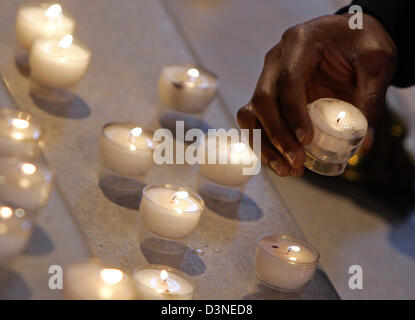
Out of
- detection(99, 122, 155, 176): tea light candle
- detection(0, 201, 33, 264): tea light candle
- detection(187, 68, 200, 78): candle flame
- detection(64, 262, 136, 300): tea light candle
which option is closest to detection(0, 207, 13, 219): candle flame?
detection(0, 201, 33, 264): tea light candle

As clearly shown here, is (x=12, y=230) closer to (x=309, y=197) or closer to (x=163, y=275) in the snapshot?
(x=163, y=275)

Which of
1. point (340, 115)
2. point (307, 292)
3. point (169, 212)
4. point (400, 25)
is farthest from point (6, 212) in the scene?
point (400, 25)

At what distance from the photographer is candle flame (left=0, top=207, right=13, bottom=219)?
1.15 m

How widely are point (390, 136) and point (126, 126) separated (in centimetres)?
141

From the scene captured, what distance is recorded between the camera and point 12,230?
3.71ft

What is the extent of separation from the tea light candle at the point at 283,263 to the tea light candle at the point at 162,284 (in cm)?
23

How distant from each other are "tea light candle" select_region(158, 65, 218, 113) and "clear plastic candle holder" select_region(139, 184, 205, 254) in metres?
0.47

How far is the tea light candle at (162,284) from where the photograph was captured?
126 centimetres

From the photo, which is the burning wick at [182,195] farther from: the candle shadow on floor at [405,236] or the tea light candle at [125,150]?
the candle shadow on floor at [405,236]

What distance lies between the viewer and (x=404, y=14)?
1870mm

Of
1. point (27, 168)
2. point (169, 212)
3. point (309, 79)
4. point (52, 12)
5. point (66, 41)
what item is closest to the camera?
point (27, 168)

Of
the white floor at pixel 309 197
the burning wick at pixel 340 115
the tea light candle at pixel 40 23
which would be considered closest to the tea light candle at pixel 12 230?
the burning wick at pixel 340 115

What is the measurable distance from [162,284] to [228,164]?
52cm

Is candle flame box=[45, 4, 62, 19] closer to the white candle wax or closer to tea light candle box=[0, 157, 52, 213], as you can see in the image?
the white candle wax
